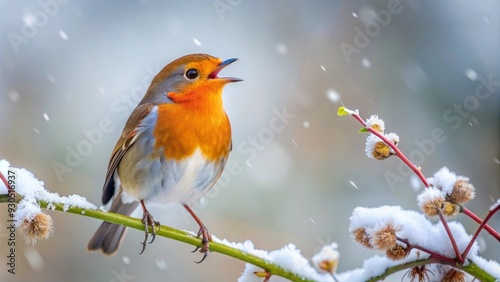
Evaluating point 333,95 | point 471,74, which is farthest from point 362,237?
point 471,74

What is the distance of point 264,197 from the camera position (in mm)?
3525

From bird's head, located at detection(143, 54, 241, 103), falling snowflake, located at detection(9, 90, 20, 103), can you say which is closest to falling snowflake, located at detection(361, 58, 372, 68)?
falling snowflake, located at detection(9, 90, 20, 103)

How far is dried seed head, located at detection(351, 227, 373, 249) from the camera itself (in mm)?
862

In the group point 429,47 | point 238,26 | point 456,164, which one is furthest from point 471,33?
point 238,26

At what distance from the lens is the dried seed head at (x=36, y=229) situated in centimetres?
82

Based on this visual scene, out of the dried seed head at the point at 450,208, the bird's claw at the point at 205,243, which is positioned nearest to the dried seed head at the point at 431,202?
the dried seed head at the point at 450,208

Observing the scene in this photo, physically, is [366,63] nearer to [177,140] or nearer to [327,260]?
[177,140]

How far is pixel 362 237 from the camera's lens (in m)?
0.87

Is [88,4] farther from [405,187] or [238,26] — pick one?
[405,187]

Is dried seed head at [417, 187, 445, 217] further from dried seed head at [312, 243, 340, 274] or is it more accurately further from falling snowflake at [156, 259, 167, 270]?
falling snowflake at [156, 259, 167, 270]

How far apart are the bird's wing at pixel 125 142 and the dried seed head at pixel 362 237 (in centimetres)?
111

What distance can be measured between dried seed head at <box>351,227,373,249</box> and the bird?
2.28 ft

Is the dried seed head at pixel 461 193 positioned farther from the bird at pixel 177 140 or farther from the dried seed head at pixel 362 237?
the bird at pixel 177 140

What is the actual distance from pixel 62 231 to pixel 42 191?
2.76 m
